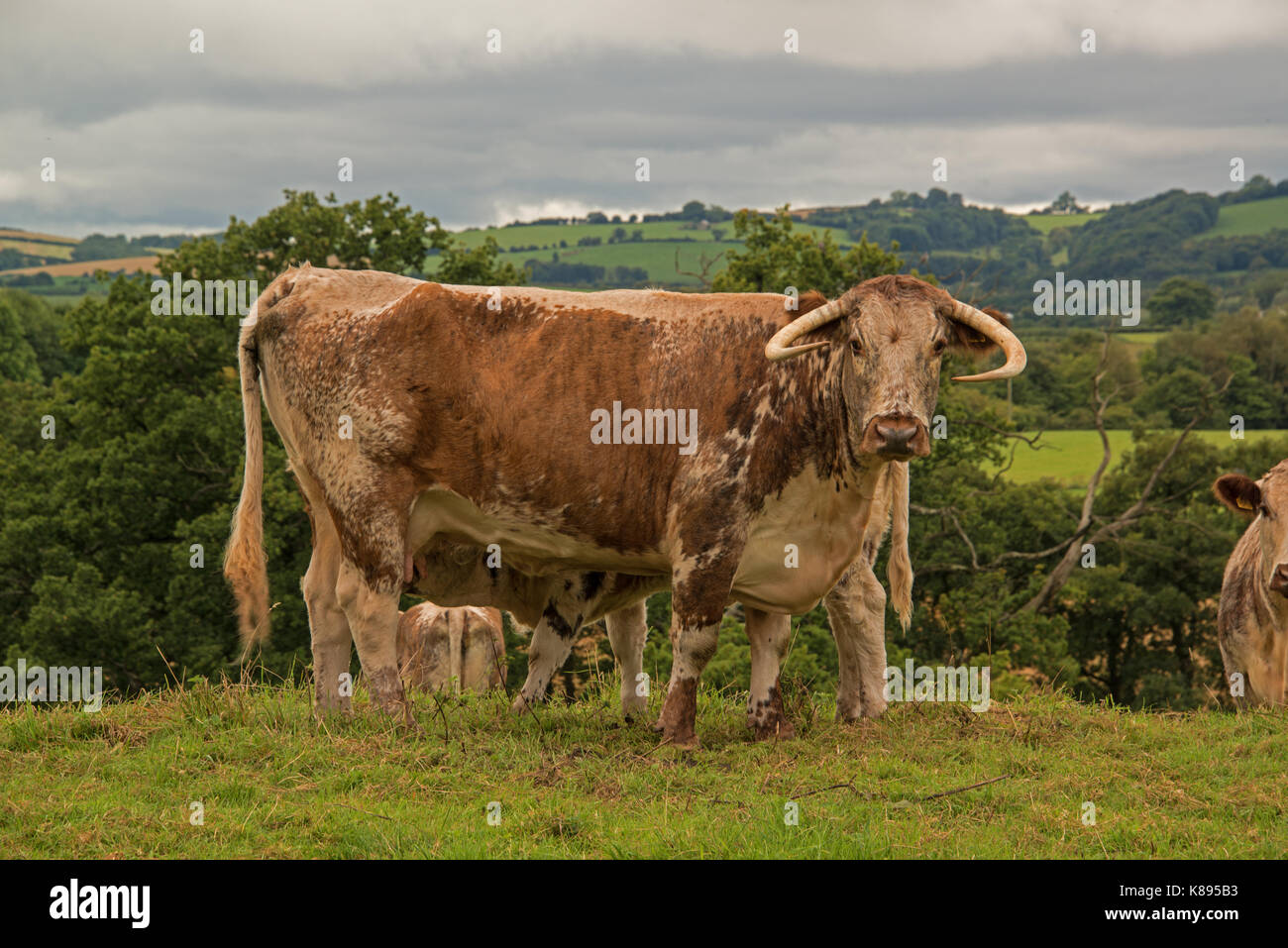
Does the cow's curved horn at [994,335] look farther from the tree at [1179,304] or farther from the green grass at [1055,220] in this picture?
the green grass at [1055,220]

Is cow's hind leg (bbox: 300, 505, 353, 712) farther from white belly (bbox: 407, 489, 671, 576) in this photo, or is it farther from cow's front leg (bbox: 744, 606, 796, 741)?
cow's front leg (bbox: 744, 606, 796, 741)

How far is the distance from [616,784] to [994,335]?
353 cm

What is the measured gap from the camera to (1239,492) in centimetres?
1135

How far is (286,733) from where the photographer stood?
8.02 m

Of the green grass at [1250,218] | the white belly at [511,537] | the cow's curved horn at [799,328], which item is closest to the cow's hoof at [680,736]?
the white belly at [511,537]

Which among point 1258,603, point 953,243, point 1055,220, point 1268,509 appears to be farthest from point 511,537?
point 1055,220

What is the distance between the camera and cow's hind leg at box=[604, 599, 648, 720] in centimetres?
941

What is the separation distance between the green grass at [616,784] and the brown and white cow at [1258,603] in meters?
1.62

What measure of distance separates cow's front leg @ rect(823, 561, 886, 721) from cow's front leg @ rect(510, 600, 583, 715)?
1906mm

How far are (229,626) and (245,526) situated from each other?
19.7 meters

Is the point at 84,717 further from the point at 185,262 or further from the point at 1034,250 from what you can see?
the point at 1034,250

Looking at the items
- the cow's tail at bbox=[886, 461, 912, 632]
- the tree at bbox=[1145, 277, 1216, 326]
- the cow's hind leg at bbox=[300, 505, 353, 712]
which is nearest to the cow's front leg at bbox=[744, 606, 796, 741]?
the cow's tail at bbox=[886, 461, 912, 632]
